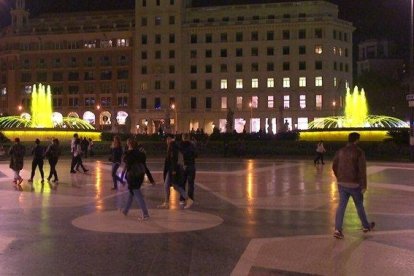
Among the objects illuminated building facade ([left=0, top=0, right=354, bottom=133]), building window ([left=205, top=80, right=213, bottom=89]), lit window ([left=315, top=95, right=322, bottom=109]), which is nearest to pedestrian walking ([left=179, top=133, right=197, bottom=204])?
illuminated building facade ([left=0, top=0, right=354, bottom=133])

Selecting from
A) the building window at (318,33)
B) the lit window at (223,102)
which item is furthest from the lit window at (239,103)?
the building window at (318,33)

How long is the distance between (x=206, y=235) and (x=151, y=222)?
73.7 inches

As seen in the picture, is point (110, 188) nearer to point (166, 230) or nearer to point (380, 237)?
point (166, 230)

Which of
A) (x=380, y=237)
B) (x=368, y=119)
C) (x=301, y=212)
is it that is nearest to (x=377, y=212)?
(x=301, y=212)

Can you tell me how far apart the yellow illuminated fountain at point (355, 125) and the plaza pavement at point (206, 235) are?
28775 millimetres

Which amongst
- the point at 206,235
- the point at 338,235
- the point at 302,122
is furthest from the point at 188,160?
the point at 302,122

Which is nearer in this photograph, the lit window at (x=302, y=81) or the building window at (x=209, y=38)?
the lit window at (x=302, y=81)

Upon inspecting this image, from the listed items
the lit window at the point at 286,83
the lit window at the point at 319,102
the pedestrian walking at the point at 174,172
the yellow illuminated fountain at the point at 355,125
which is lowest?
the pedestrian walking at the point at 174,172

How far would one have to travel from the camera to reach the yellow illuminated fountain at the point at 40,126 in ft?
162

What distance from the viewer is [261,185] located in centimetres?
2127

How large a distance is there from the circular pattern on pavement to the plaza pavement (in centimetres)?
2

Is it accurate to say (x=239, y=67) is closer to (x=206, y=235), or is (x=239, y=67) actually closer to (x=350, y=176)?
(x=350, y=176)

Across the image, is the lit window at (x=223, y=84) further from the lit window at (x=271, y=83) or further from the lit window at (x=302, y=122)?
the lit window at (x=302, y=122)

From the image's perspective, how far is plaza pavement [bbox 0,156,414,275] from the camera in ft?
28.0
